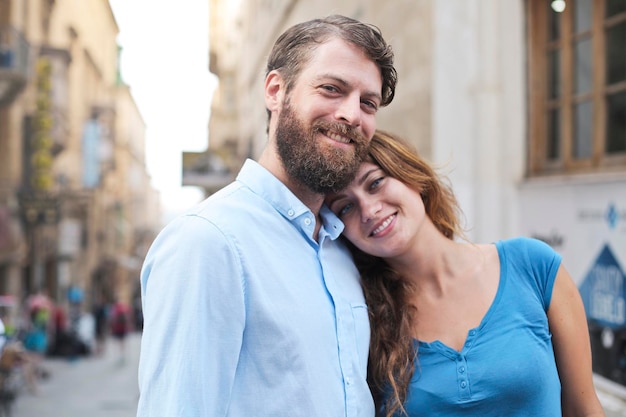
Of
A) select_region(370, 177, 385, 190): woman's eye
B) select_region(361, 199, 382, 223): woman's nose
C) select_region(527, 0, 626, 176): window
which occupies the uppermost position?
select_region(527, 0, 626, 176): window

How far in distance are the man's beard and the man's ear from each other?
0.26 ft

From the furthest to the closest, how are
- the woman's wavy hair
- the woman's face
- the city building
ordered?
the city building < the woman's face < the woman's wavy hair

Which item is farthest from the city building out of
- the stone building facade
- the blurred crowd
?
the stone building facade

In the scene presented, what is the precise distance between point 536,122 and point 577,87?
2.01 ft

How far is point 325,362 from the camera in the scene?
1940mm

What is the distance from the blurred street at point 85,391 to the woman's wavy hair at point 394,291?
337 inches

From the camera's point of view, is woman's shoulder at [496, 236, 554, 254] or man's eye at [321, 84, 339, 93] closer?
man's eye at [321, 84, 339, 93]

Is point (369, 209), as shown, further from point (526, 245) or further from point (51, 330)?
point (51, 330)

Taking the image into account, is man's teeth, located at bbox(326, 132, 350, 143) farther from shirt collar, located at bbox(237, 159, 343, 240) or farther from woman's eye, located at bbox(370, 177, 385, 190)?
woman's eye, located at bbox(370, 177, 385, 190)

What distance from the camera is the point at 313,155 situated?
Answer: 6.85ft

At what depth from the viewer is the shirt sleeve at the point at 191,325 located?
172 cm

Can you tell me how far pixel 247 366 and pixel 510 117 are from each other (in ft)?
16.6

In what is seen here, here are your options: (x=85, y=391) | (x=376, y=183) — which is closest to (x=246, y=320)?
(x=376, y=183)

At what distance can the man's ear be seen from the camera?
221 cm
